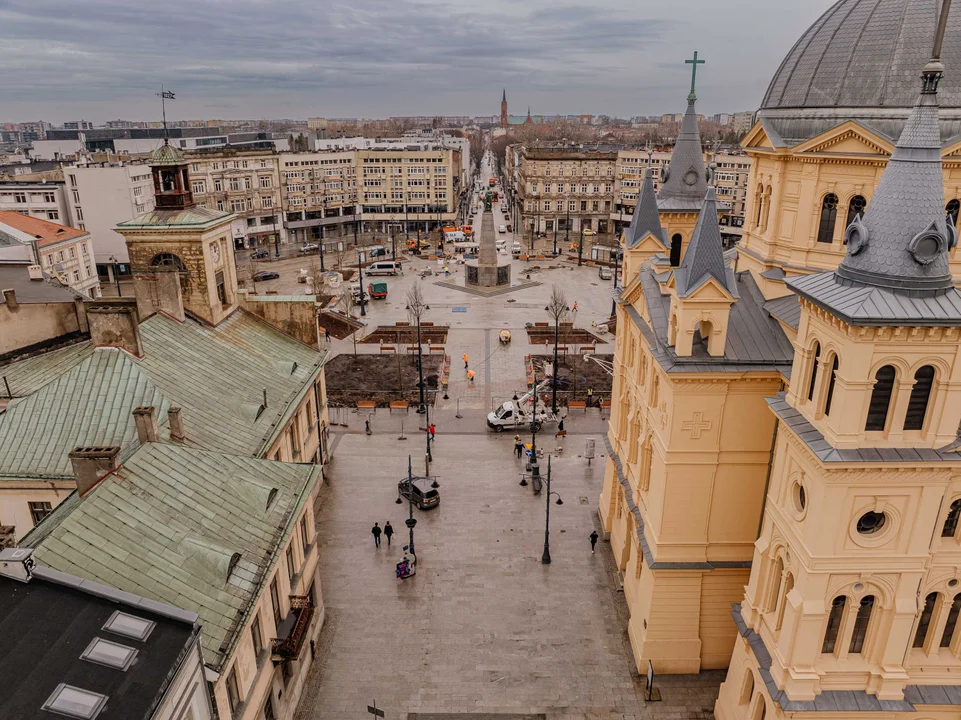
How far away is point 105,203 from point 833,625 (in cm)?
9667

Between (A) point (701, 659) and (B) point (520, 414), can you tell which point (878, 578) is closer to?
(A) point (701, 659)

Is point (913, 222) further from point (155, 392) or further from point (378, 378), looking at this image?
point (378, 378)

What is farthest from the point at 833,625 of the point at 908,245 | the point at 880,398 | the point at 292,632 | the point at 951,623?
the point at 292,632

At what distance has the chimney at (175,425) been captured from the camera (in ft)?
87.4

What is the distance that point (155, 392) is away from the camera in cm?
2838

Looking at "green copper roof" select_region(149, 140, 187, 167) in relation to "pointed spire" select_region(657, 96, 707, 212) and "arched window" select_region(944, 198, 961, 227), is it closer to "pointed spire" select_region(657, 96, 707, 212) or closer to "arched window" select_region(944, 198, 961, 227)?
"pointed spire" select_region(657, 96, 707, 212)

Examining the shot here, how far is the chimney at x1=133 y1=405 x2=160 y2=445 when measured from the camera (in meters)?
25.0

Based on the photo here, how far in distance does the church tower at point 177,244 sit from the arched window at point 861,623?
32972 millimetres

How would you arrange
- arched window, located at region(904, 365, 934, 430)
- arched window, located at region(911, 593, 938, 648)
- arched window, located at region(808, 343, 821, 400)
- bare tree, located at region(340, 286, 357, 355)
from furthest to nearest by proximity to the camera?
bare tree, located at region(340, 286, 357, 355) → arched window, located at region(911, 593, 938, 648) → arched window, located at region(808, 343, 821, 400) → arched window, located at region(904, 365, 934, 430)

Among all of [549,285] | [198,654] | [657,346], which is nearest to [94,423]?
[198,654]

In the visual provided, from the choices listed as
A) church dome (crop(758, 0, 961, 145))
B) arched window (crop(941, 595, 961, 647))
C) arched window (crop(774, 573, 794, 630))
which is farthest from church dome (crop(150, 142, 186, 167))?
→ arched window (crop(941, 595, 961, 647))

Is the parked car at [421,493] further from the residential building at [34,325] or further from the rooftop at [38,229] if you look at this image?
the rooftop at [38,229]

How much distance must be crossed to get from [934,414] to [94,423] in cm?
2886

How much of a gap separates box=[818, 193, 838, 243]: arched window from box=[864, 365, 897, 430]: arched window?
10727 mm
